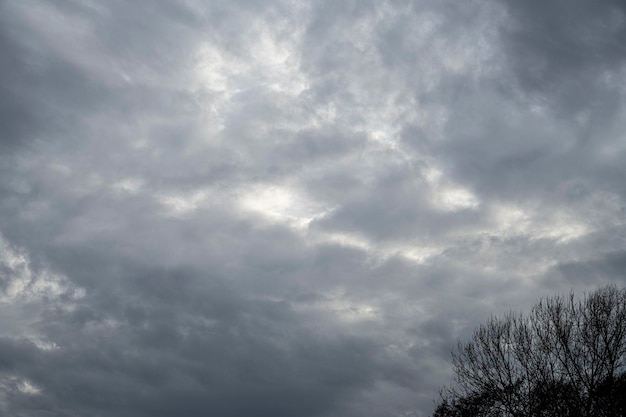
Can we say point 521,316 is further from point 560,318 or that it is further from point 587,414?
point 587,414

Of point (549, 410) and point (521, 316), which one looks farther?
point (521, 316)

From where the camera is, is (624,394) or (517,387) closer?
(624,394)

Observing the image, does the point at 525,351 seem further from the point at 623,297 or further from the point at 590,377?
the point at 623,297

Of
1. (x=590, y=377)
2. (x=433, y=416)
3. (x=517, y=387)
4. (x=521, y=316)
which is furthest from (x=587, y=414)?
(x=433, y=416)

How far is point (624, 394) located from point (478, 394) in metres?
9.60

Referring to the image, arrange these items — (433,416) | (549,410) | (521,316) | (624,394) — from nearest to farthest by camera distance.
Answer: (624,394)
(549,410)
(521,316)
(433,416)

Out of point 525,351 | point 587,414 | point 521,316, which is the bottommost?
point 587,414

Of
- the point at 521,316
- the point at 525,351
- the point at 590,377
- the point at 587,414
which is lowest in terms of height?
the point at 587,414

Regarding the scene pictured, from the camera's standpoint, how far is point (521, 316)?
37062 mm

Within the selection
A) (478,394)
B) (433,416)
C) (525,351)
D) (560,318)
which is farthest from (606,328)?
(433,416)

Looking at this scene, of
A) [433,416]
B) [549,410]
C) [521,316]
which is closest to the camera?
[549,410]

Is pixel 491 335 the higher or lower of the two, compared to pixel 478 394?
higher

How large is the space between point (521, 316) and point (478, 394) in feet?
21.1

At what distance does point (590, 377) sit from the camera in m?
33.1
